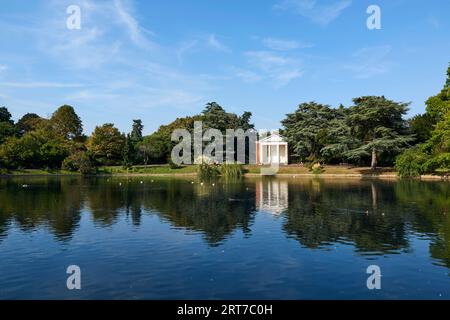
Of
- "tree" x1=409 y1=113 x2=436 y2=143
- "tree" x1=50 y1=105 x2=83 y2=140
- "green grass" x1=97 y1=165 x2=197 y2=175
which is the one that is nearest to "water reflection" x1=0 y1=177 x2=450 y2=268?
"tree" x1=409 y1=113 x2=436 y2=143

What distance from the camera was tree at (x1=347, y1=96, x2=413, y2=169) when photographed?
68562mm

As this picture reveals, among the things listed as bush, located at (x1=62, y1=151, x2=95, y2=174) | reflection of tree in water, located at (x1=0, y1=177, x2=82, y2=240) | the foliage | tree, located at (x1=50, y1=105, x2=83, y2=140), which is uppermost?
tree, located at (x1=50, y1=105, x2=83, y2=140)

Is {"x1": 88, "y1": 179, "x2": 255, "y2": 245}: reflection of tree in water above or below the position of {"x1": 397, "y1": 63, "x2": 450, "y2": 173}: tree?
below

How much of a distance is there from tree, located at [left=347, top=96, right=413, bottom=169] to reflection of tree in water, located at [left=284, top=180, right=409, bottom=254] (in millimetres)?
34384

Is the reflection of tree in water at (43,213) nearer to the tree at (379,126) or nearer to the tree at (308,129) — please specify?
the tree at (379,126)

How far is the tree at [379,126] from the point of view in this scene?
225ft

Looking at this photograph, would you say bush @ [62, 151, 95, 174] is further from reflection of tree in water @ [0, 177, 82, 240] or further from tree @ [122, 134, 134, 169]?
reflection of tree in water @ [0, 177, 82, 240]

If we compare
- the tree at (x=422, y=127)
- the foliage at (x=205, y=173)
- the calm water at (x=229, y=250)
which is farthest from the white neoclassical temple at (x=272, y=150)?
the calm water at (x=229, y=250)

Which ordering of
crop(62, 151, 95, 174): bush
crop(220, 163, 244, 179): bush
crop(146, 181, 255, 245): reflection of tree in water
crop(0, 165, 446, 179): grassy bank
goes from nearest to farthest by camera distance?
1. crop(146, 181, 255, 245): reflection of tree in water
2. crop(0, 165, 446, 179): grassy bank
3. crop(220, 163, 244, 179): bush
4. crop(62, 151, 95, 174): bush

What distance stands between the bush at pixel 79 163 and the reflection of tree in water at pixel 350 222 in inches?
2485

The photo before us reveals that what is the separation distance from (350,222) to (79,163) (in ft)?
247

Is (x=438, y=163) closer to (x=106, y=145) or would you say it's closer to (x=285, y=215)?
(x=285, y=215)

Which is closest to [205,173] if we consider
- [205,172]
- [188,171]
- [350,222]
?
[205,172]
